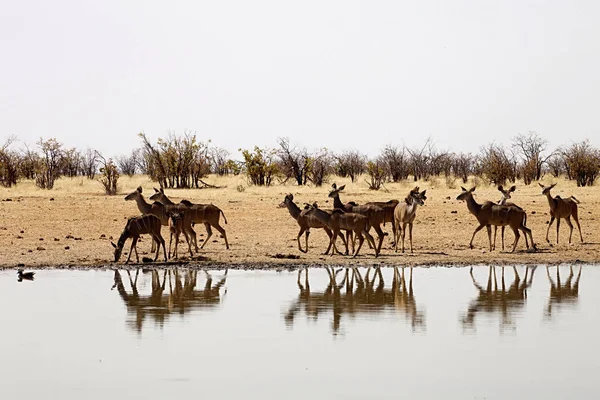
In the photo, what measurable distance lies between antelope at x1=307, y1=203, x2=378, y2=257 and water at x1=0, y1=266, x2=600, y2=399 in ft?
8.49

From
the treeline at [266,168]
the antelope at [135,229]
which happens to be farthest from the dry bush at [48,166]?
the antelope at [135,229]

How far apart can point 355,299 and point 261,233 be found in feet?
33.4

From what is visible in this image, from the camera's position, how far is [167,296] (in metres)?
15.8

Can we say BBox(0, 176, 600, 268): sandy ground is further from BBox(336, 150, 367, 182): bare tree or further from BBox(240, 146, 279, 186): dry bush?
BBox(336, 150, 367, 182): bare tree

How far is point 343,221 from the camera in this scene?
2084cm

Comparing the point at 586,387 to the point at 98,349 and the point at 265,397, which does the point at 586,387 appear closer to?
the point at 265,397

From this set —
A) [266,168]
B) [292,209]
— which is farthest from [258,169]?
[292,209]

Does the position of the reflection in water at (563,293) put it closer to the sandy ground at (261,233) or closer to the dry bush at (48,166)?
the sandy ground at (261,233)

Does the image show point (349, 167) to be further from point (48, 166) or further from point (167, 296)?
point (167, 296)

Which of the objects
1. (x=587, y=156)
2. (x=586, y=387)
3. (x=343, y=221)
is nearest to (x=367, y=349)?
(x=586, y=387)

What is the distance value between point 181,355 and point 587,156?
4157cm

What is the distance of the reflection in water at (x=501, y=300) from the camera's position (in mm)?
13608

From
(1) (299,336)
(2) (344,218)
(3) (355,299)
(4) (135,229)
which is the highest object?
(2) (344,218)

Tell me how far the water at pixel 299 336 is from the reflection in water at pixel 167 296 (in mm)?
34
